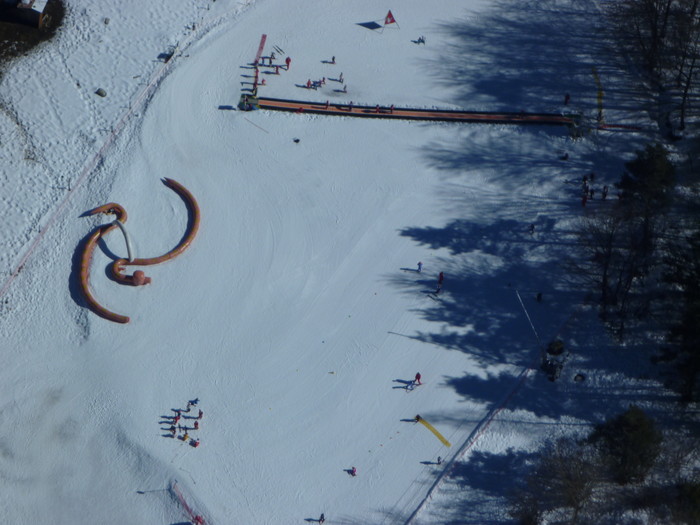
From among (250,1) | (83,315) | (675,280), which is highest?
(250,1)

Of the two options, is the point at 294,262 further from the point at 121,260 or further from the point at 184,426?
the point at 184,426

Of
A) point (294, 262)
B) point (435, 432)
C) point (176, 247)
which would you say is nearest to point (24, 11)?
point (176, 247)

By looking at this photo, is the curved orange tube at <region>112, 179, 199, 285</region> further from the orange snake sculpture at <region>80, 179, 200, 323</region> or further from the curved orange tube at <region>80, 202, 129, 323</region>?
the curved orange tube at <region>80, 202, 129, 323</region>

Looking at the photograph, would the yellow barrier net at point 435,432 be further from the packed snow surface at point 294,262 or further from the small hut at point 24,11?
the small hut at point 24,11

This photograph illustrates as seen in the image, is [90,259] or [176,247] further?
[176,247]

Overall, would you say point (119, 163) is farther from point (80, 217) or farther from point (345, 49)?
point (345, 49)

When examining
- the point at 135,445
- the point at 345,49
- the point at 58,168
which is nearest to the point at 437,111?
the point at 345,49

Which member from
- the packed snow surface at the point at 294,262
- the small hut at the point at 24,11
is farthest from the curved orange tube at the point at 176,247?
the small hut at the point at 24,11

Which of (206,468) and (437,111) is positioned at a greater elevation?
(437,111)

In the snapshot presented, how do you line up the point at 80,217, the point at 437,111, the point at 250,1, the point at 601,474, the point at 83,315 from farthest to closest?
the point at 250,1, the point at 437,111, the point at 80,217, the point at 83,315, the point at 601,474
